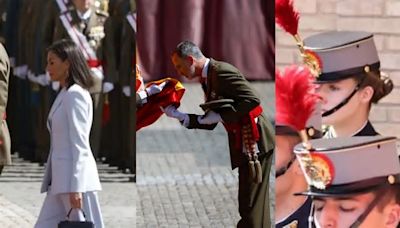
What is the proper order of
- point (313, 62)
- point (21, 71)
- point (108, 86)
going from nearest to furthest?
point (313, 62) < point (108, 86) < point (21, 71)

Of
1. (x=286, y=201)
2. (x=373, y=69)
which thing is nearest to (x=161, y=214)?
(x=286, y=201)

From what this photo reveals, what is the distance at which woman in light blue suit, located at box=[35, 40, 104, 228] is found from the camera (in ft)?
19.5

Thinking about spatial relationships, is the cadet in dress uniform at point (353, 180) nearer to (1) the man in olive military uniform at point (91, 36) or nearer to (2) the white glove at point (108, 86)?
(1) the man in olive military uniform at point (91, 36)

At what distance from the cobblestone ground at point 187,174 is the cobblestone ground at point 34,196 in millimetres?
108

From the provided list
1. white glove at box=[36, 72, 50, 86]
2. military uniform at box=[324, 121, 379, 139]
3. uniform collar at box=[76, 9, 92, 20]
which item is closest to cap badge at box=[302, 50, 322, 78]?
military uniform at box=[324, 121, 379, 139]

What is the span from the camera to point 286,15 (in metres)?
6.04

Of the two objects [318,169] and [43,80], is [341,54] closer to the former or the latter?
[318,169]

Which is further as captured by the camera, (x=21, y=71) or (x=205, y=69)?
(x=21, y=71)

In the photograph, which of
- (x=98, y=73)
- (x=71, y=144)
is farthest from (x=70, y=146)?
(x=98, y=73)

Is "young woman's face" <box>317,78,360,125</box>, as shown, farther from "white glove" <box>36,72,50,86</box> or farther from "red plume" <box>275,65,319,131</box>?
"white glove" <box>36,72,50,86</box>

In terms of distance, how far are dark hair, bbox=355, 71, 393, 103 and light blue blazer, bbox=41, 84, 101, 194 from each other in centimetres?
136

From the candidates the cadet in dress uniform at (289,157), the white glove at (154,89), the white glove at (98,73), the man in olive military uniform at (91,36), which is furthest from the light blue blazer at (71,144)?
the white glove at (98,73)

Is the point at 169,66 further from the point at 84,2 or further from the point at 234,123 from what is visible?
the point at 84,2

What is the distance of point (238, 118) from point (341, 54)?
62 cm
